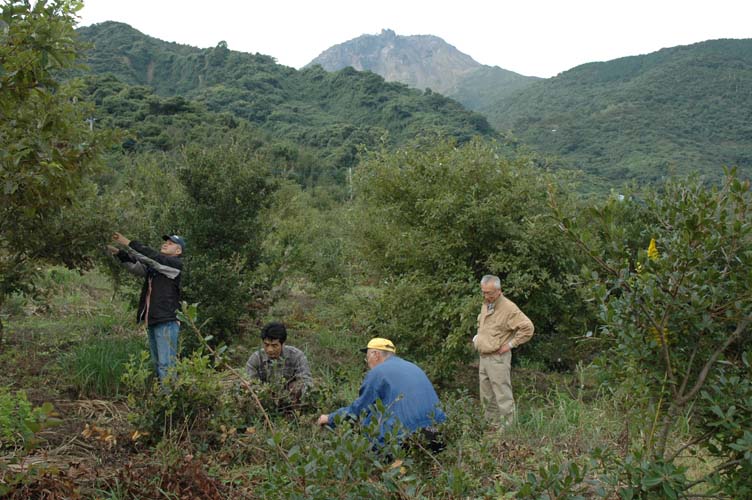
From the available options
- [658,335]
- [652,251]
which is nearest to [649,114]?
[652,251]

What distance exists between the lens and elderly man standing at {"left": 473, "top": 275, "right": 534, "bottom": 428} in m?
6.59

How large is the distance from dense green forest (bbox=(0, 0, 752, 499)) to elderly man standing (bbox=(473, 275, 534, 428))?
0.46 meters

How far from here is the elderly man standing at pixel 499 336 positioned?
6586 millimetres

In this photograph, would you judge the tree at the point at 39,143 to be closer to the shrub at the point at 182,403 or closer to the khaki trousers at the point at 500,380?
the shrub at the point at 182,403

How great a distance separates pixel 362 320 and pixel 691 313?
21.7 feet

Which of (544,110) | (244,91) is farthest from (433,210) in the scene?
(544,110)

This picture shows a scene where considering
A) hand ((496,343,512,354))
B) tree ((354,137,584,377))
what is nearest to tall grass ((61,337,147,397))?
hand ((496,343,512,354))

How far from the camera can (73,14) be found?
4742mm

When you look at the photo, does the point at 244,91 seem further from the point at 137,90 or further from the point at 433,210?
the point at 433,210

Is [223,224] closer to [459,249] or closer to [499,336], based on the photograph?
[459,249]

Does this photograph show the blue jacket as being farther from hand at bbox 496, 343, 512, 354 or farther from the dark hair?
hand at bbox 496, 343, 512, 354

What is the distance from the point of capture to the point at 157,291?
19.8 feet

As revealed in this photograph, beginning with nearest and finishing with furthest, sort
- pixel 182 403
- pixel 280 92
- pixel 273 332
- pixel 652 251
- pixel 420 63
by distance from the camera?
pixel 652 251 → pixel 182 403 → pixel 273 332 → pixel 280 92 → pixel 420 63

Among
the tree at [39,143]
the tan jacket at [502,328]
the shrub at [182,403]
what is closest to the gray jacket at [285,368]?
the shrub at [182,403]
